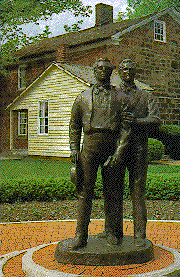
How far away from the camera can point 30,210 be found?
8938 millimetres

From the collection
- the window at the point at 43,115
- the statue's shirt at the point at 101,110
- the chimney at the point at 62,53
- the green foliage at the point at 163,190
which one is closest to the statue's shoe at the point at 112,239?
the statue's shirt at the point at 101,110

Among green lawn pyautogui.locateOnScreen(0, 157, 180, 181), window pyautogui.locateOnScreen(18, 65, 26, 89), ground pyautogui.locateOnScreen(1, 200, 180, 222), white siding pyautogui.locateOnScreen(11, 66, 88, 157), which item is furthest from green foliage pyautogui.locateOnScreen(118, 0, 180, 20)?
ground pyautogui.locateOnScreen(1, 200, 180, 222)

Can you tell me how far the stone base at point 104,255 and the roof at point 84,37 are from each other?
1896cm

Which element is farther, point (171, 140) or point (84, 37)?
point (84, 37)

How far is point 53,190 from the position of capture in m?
10.0

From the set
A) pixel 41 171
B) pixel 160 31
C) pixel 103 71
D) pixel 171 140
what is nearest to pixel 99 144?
pixel 103 71

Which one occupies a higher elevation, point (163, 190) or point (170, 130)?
point (170, 130)

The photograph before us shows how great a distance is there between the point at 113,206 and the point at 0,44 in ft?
73.6

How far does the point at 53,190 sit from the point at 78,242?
5136 mm

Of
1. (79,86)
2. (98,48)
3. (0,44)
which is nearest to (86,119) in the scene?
(79,86)

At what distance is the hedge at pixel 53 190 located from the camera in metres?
9.91

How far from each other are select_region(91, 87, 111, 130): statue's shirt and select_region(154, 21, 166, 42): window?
68.8 ft

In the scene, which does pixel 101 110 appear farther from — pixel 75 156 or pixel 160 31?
pixel 160 31

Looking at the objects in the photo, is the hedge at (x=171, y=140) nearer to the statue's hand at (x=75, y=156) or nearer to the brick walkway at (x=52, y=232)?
the brick walkway at (x=52, y=232)
